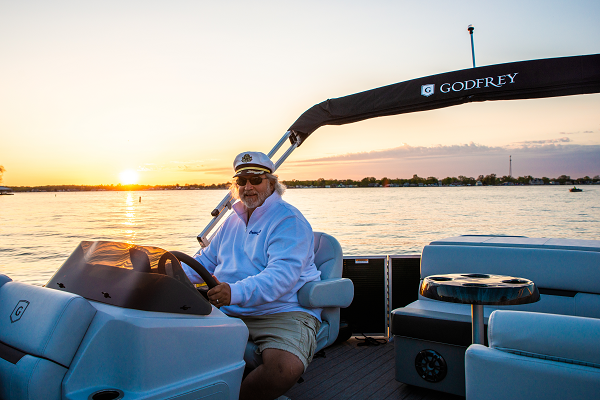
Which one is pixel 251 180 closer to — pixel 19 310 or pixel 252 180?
pixel 252 180

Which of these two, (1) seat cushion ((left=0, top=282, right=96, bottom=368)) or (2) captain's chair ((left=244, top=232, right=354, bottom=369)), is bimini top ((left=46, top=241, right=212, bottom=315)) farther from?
(2) captain's chair ((left=244, top=232, right=354, bottom=369))

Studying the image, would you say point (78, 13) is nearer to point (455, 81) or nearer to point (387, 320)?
point (455, 81)

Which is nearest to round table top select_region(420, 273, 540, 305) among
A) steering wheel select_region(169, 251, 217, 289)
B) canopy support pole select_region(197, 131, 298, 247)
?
steering wheel select_region(169, 251, 217, 289)

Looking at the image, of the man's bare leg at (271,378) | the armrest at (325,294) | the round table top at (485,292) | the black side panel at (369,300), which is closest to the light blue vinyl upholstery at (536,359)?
the round table top at (485,292)

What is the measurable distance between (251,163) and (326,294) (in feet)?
2.76

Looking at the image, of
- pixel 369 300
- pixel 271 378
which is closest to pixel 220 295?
pixel 271 378

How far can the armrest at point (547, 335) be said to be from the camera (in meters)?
1.25

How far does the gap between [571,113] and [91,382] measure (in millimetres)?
9582

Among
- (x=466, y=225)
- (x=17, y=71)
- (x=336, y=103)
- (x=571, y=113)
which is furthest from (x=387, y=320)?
(x=466, y=225)

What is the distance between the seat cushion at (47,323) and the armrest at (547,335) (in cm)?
129

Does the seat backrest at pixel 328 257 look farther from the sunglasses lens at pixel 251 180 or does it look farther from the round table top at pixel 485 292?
the round table top at pixel 485 292

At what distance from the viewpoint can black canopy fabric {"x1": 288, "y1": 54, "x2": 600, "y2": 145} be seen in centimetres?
247

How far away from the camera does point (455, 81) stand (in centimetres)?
271

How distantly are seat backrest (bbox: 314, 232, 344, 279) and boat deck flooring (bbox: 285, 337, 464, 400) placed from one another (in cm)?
72
